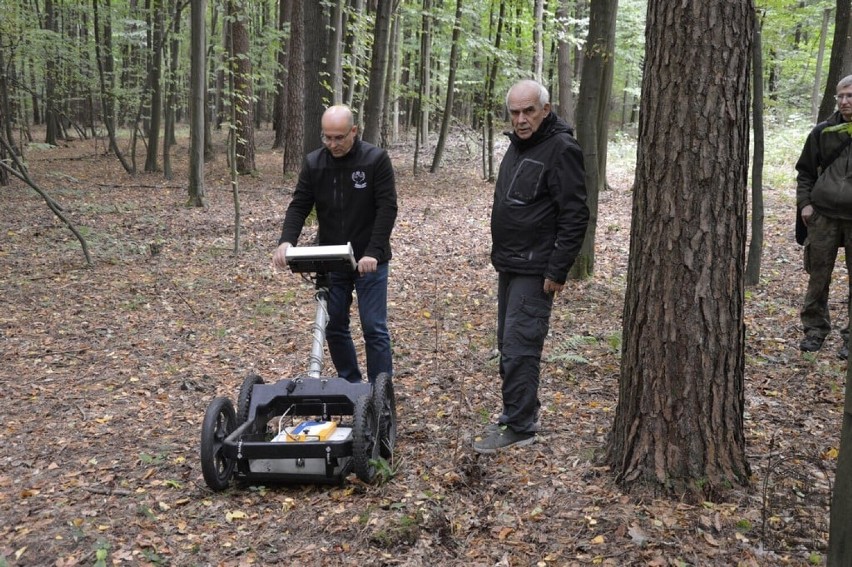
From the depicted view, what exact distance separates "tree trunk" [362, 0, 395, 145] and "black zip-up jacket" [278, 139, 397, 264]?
22.6 feet

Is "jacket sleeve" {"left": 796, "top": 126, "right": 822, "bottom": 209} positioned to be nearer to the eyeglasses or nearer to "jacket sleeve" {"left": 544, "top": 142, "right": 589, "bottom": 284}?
"jacket sleeve" {"left": 544, "top": 142, "right": 589, "bottom": 284}

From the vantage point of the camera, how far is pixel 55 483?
4.25 m

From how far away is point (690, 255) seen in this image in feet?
11.0

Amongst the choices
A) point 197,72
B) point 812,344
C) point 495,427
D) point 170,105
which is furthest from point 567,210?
point 170,105

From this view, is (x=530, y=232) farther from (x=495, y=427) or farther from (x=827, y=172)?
(x=827, y=172)

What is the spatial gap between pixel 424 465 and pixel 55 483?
95.3 inches

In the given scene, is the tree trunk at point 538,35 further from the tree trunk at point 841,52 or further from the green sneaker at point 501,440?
the green sneaker at point 501,440

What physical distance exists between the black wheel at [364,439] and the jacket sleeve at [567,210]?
1.39m

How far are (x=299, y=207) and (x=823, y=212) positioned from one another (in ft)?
14.7

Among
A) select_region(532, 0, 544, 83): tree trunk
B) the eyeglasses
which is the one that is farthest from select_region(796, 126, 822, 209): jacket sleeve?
select_region(532, 0, 544, 83): tree trunk

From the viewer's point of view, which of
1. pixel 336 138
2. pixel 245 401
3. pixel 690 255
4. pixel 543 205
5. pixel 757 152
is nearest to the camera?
pixel 690 255

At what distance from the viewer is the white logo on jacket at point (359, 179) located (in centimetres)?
479

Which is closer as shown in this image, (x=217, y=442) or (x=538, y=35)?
(x=217, y=442)

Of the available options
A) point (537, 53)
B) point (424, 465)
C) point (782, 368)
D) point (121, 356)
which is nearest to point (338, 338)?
point (424, 465)
